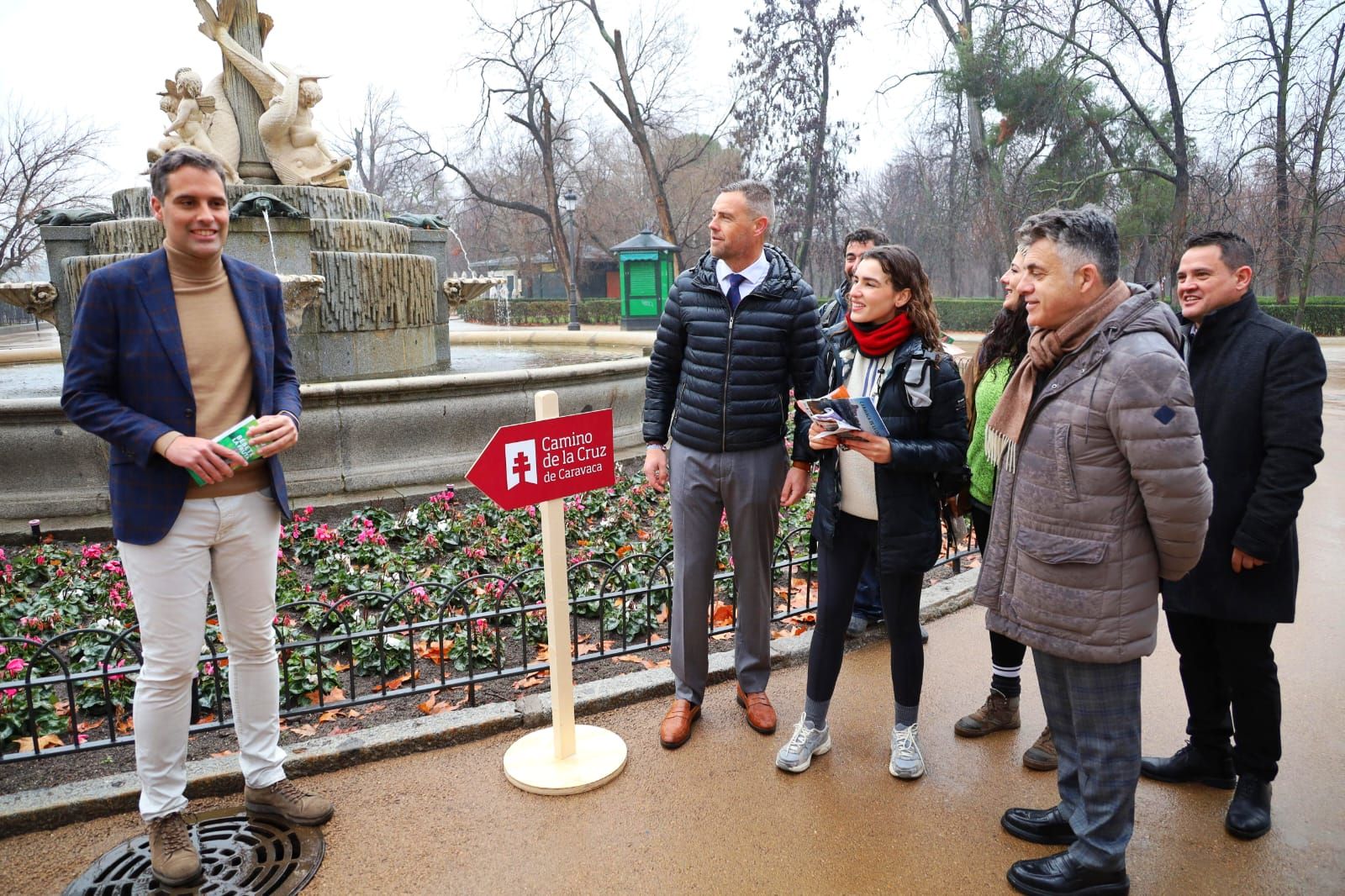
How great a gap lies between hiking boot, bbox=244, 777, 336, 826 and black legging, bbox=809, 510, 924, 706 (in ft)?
5.87

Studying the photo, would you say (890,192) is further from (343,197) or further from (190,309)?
(190,309)

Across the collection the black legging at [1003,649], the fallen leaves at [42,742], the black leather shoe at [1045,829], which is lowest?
the black leather shoe at [1045,829]

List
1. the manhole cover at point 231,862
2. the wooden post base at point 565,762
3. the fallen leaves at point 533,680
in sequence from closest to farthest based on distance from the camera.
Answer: the manhole cover at point 231,862 < the wooden post base at point 565,762 < the fallen leaves at point 533,680

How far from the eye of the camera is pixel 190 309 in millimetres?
2607

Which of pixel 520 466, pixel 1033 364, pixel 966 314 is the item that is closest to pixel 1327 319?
pixel 966 314

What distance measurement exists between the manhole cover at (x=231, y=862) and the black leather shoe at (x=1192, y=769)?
289 centimetres

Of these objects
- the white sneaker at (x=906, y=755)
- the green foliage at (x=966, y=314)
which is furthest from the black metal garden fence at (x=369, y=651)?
the green foliage at (x=966, y=314)

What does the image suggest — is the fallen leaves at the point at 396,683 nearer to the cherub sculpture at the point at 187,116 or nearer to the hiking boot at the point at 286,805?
the hiking boot at the point at 286,805

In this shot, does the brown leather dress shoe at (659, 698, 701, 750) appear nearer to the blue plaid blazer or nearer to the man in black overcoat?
the man in black overcoat

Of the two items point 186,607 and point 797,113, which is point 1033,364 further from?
point 797,113

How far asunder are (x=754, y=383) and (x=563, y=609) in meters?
1.14

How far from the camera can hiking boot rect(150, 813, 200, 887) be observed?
2.54m

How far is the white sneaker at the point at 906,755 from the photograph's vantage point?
10.4 ft

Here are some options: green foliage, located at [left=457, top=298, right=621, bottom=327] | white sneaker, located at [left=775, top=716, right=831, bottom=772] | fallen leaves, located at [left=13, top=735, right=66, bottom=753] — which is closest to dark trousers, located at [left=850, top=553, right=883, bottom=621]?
white sneaker, located at [left=775, top=716, right=831, bottom=772]
